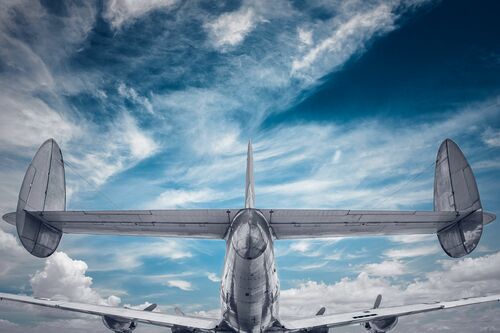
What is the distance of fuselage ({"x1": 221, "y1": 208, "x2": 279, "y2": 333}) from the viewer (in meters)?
6.55

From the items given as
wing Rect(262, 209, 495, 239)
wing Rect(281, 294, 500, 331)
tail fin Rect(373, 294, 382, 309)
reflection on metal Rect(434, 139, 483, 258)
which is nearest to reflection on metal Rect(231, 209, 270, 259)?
wing Rect(262, 209, 495, 239)

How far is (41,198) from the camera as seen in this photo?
332 inches

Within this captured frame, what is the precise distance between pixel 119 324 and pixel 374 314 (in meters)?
9.81

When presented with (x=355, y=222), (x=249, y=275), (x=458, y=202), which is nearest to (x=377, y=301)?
(x=458, y=202)

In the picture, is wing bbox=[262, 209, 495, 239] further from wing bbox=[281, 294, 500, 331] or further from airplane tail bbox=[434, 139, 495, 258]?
wing bbox=[281, 294, 500, 331]

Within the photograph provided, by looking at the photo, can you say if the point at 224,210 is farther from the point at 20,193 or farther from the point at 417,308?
the point at 417,308

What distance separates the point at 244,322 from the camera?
8297mm

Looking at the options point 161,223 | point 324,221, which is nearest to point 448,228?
point 324,221

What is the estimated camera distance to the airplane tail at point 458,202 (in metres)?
7.38

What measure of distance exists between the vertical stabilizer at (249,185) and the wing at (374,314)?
561cm

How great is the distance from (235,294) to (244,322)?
4.02 feet

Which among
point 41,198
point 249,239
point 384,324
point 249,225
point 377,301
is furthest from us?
point 377,301

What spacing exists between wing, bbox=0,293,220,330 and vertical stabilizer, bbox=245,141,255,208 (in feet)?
16.5

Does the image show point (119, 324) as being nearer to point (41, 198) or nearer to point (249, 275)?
point (41, 198)
